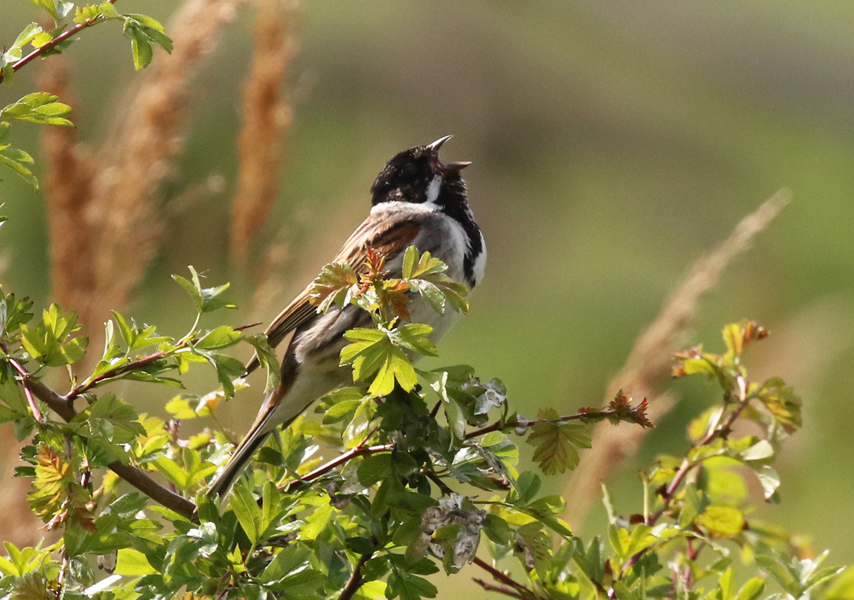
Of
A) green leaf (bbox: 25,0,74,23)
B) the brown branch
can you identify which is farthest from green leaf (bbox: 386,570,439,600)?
green leaf (bbox: 25,0,74,23)

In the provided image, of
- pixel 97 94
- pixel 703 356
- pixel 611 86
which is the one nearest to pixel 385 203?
pixel 703 356

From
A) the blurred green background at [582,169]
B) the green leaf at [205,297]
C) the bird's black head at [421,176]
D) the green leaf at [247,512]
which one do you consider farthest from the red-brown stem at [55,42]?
the blurred green background at [582,169]

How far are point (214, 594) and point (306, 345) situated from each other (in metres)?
1.14

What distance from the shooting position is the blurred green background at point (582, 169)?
5969 millimetres

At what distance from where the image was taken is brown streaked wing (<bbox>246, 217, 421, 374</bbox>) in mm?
2262

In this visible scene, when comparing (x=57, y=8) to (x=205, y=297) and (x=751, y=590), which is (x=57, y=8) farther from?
(x=751, y=590)

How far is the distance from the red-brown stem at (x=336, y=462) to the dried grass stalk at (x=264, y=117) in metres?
1.48

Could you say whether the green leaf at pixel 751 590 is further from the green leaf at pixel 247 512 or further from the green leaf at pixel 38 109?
the green leaf at pixel 38 109

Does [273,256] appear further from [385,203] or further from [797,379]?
[797,379]

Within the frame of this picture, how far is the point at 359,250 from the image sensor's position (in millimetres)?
2381

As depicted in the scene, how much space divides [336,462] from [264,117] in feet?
5.34

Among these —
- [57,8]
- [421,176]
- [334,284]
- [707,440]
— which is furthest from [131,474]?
[421,176]

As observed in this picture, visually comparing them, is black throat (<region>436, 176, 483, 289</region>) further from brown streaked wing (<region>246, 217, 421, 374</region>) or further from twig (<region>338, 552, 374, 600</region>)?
twig (<region>338, 552, 374, 600</region>)

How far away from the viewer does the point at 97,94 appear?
8398 mm
